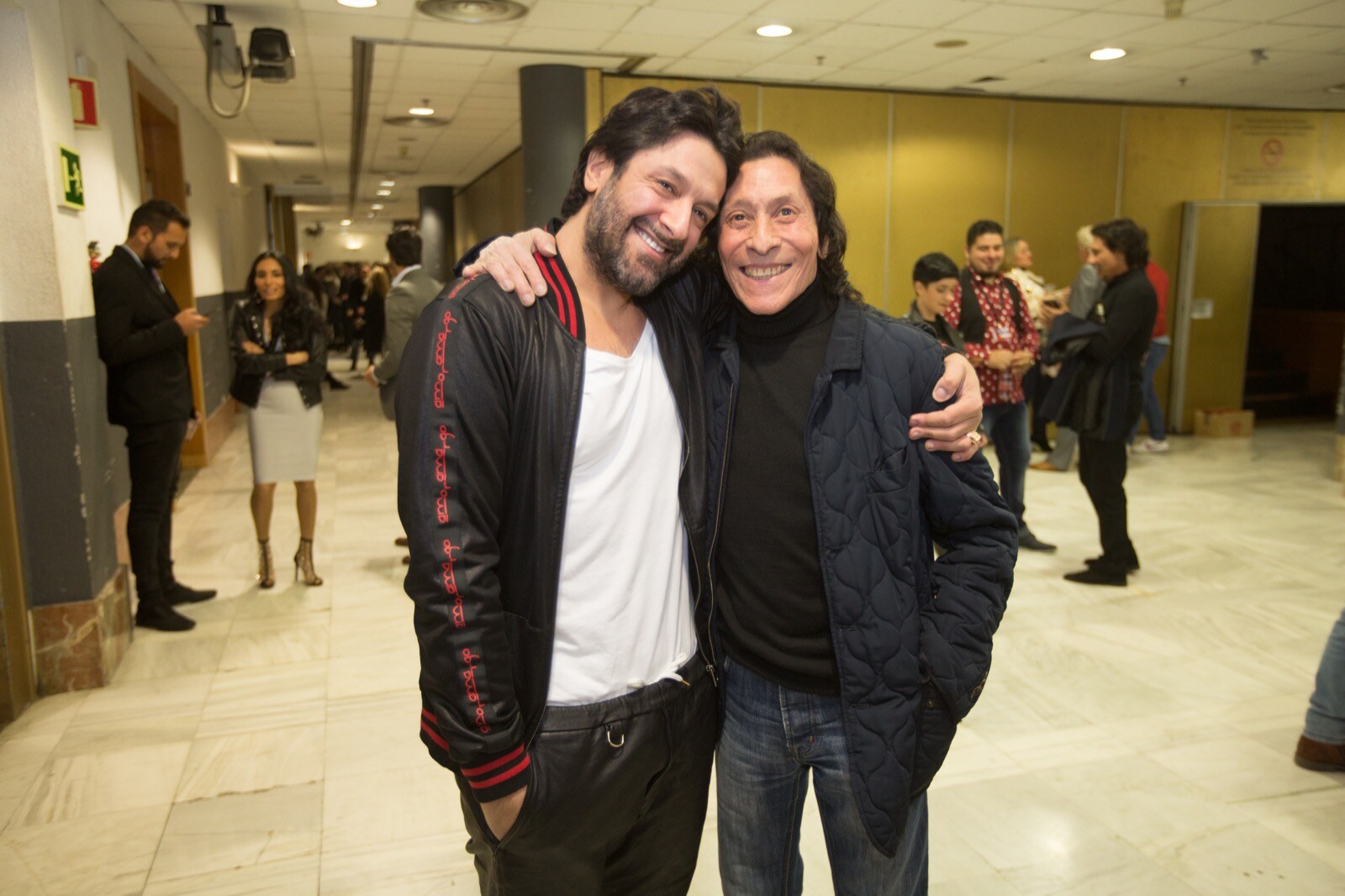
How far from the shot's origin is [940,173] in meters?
7.91

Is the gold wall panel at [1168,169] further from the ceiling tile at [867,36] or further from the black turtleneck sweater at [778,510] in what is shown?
the black turtleneck sweater at [778,510]

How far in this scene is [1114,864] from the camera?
7.88 feet

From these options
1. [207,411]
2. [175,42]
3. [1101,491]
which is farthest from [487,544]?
[207,411]

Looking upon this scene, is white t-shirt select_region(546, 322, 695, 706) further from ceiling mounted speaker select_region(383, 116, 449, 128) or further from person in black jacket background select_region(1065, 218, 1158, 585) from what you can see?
ceiling mounted speaker select_region(383, 116, 449, 128)

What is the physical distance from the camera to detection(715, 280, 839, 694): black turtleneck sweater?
4.88ft

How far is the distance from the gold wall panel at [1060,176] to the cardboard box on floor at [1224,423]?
1.84m

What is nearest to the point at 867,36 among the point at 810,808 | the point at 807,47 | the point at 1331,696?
the point at 807,47

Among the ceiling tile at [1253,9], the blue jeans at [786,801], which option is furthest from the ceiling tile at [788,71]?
the blue jeans at [786,801]

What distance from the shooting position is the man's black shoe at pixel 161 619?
4.01m

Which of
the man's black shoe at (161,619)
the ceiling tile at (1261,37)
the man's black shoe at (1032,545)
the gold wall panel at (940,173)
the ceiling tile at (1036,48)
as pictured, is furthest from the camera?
the gold wall panel at (940,173)

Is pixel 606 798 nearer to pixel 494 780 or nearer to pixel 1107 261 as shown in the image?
pixel 494 780

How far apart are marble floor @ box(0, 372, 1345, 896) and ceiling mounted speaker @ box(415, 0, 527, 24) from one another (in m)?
3.04

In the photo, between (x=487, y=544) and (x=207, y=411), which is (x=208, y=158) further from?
(x=487, y=544)

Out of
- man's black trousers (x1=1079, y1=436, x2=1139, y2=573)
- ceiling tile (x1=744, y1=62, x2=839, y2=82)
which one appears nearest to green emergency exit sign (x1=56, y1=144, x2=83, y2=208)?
man's black trousers (x1=1079, y1=436, x2=1139, y2=573)
